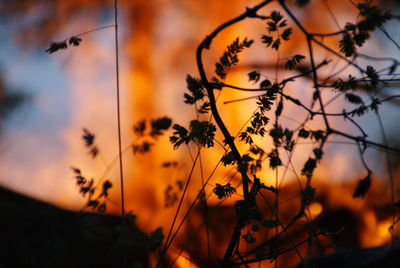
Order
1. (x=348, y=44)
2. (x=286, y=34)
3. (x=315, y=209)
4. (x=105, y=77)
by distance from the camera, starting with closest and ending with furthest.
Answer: (x=348, y=44), (x=286, y=34), (x=315, y=209), (x=105, y=77)

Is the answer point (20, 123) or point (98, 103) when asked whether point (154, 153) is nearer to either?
point (98, 103)

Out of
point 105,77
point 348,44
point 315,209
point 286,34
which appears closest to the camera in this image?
point 348,44

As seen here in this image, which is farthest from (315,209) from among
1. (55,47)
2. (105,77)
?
(105,77)

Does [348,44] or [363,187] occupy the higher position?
[348,44]

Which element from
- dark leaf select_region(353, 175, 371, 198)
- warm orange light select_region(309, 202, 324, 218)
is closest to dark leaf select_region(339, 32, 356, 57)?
dark leaf select_region(353, 175, 371, 198)

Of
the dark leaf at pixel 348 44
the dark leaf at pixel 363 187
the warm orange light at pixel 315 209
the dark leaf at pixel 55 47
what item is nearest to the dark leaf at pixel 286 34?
the dark leaf at pixel 348 44

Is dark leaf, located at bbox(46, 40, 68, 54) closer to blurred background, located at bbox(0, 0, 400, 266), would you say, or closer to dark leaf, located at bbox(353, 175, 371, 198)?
dark leaf, located at bbox(353, 175, 371, 198)

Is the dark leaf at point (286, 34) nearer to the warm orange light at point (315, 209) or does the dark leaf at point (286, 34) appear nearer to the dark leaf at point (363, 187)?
the dark leaf at point (363, 187)

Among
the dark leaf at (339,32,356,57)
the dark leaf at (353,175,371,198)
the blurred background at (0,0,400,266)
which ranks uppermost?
the blurred background at (0,0,400,266)

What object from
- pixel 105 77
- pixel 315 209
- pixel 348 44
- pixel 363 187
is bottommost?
pixel 363 187

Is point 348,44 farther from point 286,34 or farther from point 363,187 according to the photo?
point 363,187

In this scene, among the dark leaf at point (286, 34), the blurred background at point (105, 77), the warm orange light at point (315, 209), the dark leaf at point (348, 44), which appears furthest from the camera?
the blurred background at point (105, 77)

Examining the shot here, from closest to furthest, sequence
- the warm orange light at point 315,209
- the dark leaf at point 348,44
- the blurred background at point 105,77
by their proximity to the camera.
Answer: the dark leaf at point 348,44, the warm orange light at point 315,209, the blurred background at point 105,77

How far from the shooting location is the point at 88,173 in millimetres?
4688
